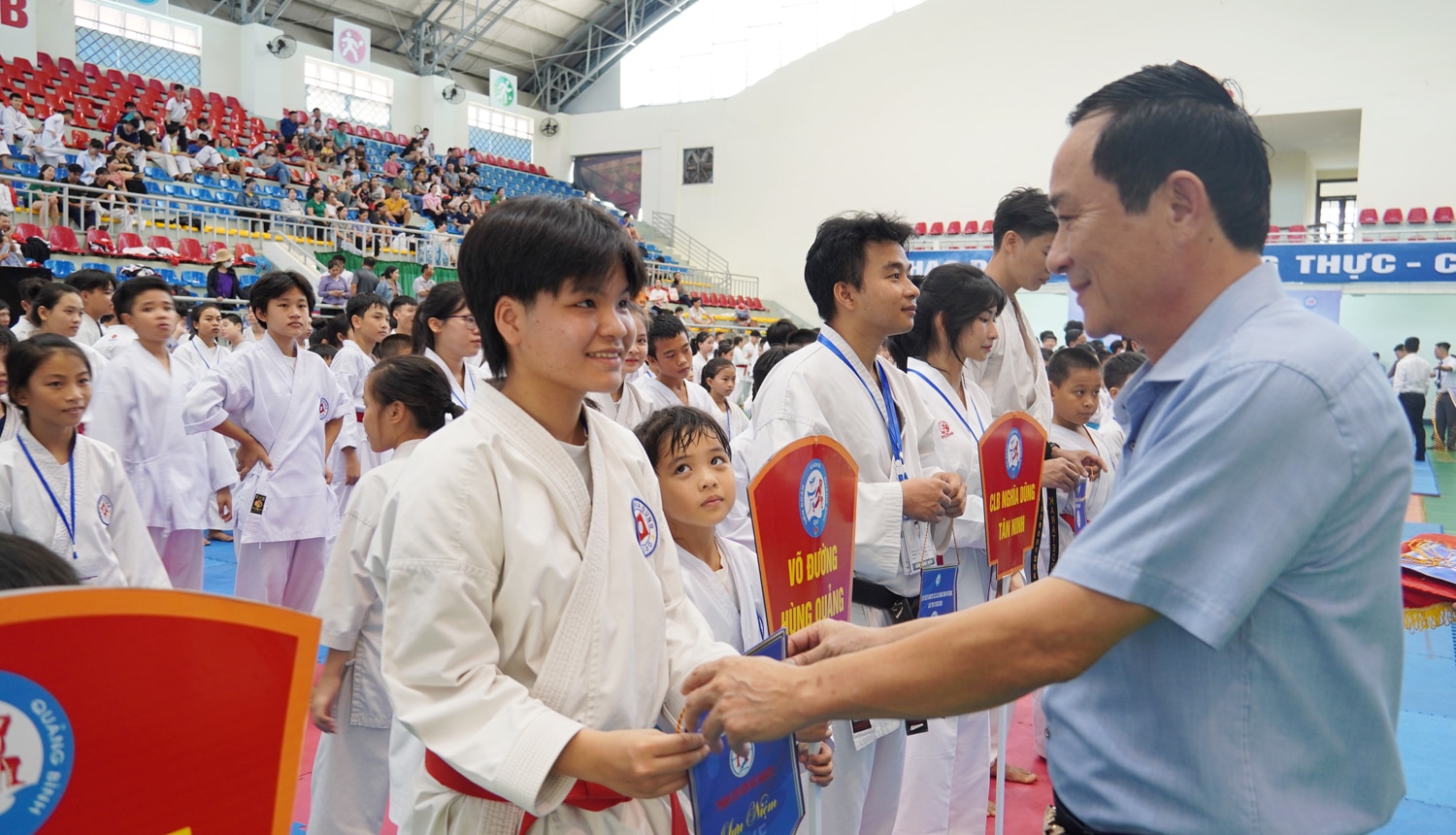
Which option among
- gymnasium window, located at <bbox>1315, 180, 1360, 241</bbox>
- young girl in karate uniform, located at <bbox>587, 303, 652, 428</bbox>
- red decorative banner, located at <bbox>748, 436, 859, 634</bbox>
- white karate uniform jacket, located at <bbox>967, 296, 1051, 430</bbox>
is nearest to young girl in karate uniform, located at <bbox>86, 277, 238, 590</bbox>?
young girl in karate uniform, located at <bbox>587, 303, 652, 428</bbox>

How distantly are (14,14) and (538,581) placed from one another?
16776 millimetres

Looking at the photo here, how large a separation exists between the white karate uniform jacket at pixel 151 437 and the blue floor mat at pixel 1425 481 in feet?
30.5

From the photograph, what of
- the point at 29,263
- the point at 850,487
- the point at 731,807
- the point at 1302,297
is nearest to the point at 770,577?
the point at 850,487

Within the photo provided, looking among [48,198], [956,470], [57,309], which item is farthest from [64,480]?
[48,198]

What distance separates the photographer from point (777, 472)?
6.00 ft

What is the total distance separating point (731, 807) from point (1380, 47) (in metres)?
17.6

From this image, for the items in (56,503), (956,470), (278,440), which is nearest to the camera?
(56,503)

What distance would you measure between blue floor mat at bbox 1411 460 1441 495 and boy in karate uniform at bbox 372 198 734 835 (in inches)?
364

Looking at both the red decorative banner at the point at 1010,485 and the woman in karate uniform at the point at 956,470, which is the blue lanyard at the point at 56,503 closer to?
the woman in karate uniform at the point at 956,470

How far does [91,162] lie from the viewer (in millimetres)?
11609

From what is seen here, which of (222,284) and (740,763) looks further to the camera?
(222,284)

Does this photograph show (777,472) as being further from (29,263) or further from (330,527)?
(29,263)

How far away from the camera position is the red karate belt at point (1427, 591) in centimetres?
209

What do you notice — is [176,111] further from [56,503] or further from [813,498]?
[813,498]
